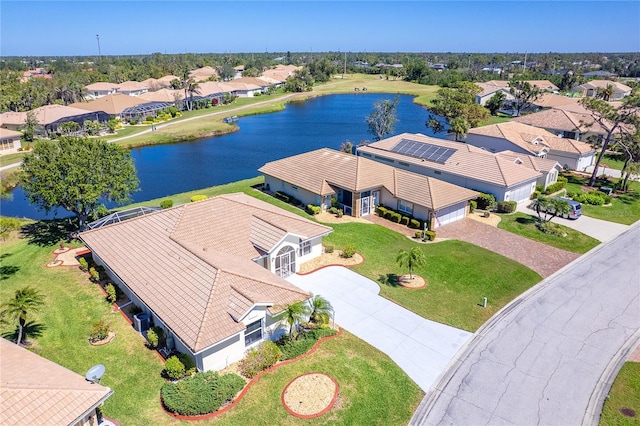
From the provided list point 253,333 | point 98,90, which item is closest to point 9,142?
point 98,90

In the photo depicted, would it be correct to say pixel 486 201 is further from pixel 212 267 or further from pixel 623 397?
pixel 212 267

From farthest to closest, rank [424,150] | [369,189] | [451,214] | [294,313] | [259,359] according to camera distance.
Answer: [424,150] < [369,189] < [451,214] < [294,313] < [259,359]

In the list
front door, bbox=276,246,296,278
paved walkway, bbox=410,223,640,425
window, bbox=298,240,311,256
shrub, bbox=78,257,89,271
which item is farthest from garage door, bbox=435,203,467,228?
shrub, bbox=78,257,89,271

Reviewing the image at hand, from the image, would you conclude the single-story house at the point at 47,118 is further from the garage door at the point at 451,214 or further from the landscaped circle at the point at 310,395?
the landscaped circle at the point at 310,395

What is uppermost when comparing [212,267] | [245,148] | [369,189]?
[212,267]

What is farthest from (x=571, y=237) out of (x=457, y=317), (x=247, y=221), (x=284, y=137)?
(x=284, y=137)

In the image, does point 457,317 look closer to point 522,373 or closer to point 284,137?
point 522,373

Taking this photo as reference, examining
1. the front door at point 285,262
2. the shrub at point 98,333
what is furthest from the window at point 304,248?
the shrub at point 98,333
